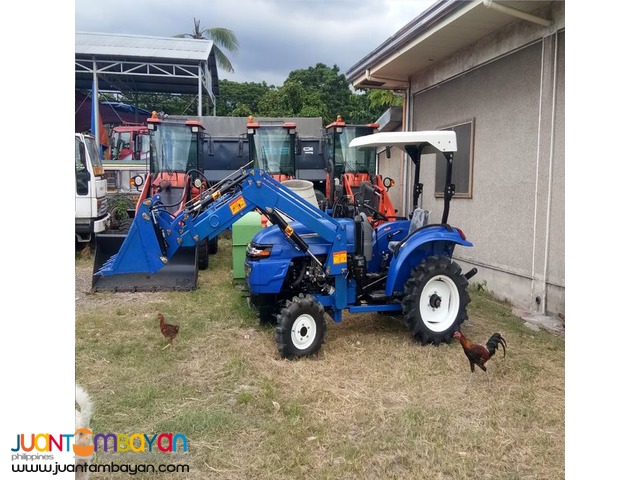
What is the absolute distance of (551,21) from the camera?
5688mm

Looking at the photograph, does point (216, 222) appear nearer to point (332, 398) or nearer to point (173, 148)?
point (332, 398)

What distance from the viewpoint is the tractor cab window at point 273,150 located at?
1057 cm

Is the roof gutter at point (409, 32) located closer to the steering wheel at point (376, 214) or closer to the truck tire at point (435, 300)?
the steering wheel at point (376, 214)

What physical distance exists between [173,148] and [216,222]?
18.4 ft

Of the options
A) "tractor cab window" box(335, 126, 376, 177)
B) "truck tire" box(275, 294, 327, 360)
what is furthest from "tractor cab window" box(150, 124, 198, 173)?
Answer: "truck tire" box(275, 294, 327, 360)

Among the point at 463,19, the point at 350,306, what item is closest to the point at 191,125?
the point at 463,19

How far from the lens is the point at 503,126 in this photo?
6730mm

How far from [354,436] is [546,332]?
10.4ft

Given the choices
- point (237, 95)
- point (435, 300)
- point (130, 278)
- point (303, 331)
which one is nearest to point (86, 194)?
point (130, 278)

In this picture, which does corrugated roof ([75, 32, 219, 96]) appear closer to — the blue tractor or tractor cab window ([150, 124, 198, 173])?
tractor cab window ([150, 124, 198, 173])

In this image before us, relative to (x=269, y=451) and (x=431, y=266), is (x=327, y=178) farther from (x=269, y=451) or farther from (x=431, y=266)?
(x=269, y=451)

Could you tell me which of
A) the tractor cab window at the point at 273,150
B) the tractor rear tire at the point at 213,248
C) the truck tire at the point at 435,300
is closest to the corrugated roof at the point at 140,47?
the tractor cab window at the point at 273,150

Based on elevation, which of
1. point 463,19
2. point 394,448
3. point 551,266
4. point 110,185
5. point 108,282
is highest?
point 463,19

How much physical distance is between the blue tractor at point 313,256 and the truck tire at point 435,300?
0.01 m
